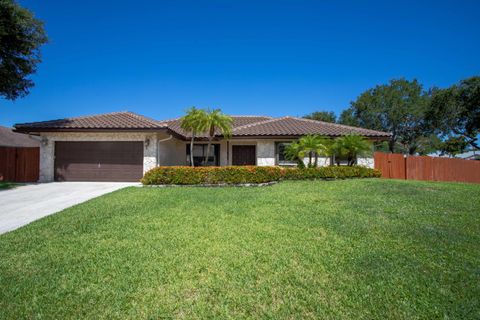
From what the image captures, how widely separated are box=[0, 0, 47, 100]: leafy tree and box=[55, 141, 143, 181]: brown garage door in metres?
5.65

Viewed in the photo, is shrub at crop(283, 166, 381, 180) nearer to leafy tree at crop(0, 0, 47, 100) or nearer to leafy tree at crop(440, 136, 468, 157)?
leafy tree at crop(0, 0, 47, 100)

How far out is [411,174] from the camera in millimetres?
17719

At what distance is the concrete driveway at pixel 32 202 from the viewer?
671 cm

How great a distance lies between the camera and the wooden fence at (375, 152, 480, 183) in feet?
57.9

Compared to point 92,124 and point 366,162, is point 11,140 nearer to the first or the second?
point 92,124

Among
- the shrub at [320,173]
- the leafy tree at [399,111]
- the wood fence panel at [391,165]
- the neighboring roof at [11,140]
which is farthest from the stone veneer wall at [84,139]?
the leafy tree at [399,111]

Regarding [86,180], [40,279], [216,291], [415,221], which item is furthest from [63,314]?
[86,180]

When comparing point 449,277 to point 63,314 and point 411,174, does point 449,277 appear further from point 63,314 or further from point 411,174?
point 411,174

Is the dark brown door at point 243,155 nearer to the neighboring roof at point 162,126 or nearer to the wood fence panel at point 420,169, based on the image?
the neighboring roof at point 162,126

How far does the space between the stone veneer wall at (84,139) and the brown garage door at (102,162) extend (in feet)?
0.90

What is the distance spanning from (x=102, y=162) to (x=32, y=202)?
5884 mm

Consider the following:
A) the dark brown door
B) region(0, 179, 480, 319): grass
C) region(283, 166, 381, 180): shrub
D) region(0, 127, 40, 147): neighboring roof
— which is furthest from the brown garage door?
region(0, 127, 40, 147): neighboring roof

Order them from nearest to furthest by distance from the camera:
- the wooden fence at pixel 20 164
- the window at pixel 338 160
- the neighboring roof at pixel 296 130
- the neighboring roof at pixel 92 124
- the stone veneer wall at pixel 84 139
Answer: the neighboring roof at pixel 92 124, the stone veneer wall at pixel 84 139, the wooden fence at pixel 20 164, the window at pixel 338 160, the neighboring roof at pixel 296 130

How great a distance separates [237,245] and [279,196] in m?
4.95
